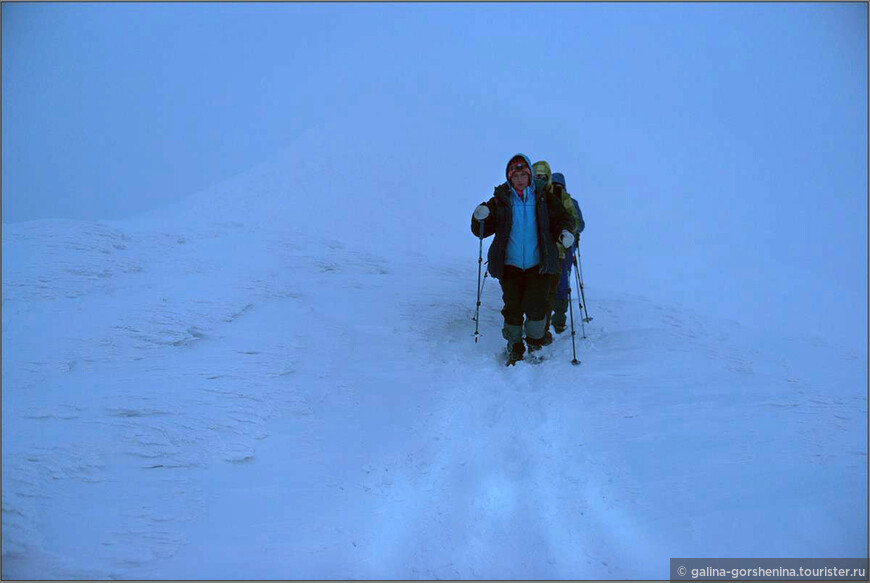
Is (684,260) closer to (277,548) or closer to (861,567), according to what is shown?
(861,567)

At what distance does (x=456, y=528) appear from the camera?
3912 mm

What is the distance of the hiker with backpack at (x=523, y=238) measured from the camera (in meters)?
6.33

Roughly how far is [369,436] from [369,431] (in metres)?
0.08

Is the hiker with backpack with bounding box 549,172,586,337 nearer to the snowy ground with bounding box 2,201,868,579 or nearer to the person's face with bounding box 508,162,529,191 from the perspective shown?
the snowy ground with bounding box 2,201,868,579

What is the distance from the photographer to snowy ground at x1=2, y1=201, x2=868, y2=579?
3.65 m

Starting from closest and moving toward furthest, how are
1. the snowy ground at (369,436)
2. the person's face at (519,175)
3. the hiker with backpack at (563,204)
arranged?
the snowy ground at (369,436) → the person's face at (519,175) → the hiker with backpack at (563,204)

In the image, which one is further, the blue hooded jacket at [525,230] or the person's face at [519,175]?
the blue hooded jacket at [525,230]

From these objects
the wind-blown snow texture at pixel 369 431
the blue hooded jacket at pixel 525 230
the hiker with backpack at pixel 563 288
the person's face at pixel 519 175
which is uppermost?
the person's face at pixel 519 175

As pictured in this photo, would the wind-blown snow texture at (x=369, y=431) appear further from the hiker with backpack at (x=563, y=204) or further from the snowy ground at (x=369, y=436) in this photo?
the hiker with backpack at (x=563, y=204)

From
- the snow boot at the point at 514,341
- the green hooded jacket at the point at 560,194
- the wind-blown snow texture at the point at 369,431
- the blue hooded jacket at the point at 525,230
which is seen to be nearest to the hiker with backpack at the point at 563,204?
the green hooded jacket at the point at 560,194

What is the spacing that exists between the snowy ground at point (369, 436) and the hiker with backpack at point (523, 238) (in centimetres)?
70

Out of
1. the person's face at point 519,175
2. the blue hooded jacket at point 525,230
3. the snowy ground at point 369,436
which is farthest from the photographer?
the blue hooded jacket at point 525,230

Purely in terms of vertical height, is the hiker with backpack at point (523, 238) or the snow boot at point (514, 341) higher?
the hiker with backpack at point (523, 238)

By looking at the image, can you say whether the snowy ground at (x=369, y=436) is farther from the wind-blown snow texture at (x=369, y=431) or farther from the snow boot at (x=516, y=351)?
the snow boot at (x=516, y=351)
